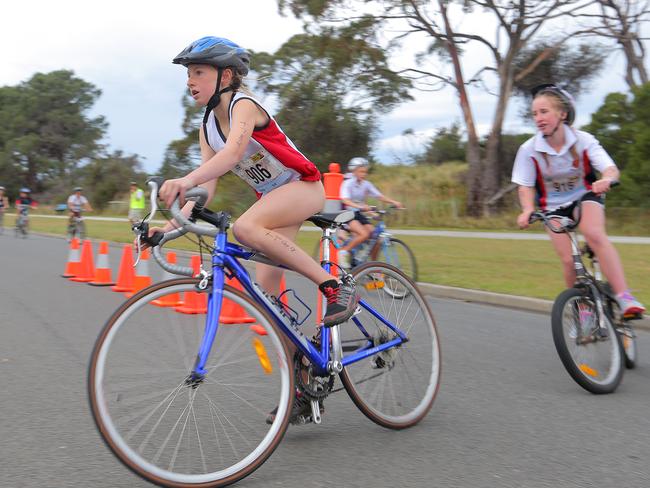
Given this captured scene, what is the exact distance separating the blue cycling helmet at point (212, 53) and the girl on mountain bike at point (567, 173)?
244cm

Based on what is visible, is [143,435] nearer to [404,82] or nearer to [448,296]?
[448,296]

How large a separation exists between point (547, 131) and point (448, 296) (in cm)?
503

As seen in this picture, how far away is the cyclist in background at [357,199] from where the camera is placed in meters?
10.6

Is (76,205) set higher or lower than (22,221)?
higher

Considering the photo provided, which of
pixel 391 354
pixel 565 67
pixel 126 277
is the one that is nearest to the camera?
pixel 391 354

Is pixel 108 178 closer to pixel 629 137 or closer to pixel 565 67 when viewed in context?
pixel 565 67

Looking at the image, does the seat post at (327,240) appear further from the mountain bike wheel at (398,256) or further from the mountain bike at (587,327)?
the mountain bike wheel at (398,256)

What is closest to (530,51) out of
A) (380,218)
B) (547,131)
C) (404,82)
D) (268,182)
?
(404,82)

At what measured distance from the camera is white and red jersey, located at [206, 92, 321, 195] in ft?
11.8

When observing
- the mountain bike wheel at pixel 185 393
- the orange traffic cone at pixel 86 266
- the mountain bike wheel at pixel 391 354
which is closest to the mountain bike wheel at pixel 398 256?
the orange traffic cone at pixel 86 266

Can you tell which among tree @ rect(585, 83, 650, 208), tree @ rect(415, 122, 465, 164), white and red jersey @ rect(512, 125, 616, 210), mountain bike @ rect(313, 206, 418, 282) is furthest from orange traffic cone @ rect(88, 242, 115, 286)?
tree @ rect(415, 122, 465, 164)

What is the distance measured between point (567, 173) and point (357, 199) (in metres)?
6.51

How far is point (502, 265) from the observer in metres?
13.0

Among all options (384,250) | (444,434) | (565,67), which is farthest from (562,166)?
(565,67)
